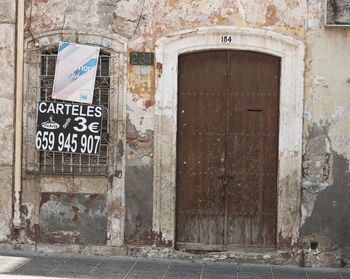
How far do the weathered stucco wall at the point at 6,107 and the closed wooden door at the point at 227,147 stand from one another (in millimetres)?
2232

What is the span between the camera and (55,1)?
6621 millimetres

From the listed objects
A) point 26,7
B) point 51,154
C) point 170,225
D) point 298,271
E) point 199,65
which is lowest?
point 298,271

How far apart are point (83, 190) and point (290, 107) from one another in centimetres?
289

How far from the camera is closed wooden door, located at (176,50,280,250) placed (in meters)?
6.63

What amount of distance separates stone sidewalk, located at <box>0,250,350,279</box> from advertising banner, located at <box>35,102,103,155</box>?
1400mm

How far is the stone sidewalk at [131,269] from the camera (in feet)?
19.2

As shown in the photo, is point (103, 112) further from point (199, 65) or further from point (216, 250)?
point (216, 250)

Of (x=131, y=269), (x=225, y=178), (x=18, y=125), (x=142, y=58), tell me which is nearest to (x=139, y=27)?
(x=142, y=58)

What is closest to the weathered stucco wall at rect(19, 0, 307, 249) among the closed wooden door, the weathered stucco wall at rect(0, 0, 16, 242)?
the weathered stucco wall at rect(0, 0, 16, 242)

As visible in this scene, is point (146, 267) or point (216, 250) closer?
point (146, 267)

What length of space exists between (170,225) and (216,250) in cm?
70

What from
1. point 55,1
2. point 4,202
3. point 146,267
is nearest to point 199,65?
point 55,1

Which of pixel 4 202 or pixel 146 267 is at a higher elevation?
pixel 4 202

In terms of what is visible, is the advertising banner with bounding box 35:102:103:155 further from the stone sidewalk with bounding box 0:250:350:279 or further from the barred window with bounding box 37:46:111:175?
the stone sidewalk with bounding box 0:250:350:279
